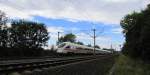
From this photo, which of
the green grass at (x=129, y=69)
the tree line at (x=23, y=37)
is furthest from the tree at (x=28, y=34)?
the green grass at (x=129, y=69)

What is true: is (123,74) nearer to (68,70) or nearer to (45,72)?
(68,70)

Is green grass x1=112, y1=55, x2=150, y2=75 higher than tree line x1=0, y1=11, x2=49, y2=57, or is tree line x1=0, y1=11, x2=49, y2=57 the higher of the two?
tree line x1=0, y1=11, x2=49, y2=57

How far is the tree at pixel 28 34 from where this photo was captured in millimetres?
69762

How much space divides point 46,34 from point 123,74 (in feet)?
169

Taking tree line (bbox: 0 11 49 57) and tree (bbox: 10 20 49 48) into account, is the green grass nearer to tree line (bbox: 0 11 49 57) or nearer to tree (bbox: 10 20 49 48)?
tree line (bbox: 0 11 49 57)

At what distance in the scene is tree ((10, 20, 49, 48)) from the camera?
69762 mm

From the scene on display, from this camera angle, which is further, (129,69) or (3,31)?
(3,31)

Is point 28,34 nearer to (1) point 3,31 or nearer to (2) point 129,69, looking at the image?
(1) point 3,31

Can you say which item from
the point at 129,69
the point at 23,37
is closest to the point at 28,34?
the point at 23,37

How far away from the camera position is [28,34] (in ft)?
241

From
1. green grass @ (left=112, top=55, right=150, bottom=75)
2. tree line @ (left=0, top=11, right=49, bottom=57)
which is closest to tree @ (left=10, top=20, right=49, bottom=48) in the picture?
tree line @ (left=0, top=11, right=49, bottom=57)

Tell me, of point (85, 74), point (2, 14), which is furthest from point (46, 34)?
point (85, 74)

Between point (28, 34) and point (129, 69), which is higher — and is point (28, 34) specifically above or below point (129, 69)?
above

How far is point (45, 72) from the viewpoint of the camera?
13.8 m
